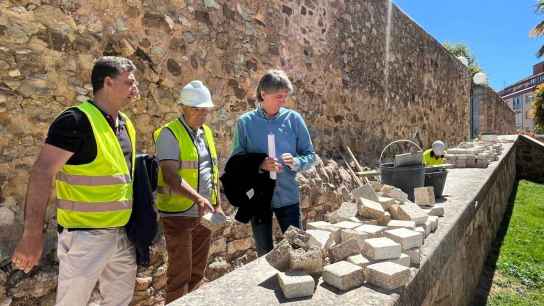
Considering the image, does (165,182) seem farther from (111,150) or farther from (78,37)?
(78,37)

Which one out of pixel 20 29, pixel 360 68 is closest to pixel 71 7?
pixel 20 29

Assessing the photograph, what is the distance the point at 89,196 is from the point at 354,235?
130cm

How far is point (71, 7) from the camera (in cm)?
286

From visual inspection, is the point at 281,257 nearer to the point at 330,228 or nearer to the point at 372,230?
the point at 330,228

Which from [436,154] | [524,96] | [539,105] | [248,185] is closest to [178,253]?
[248,185]

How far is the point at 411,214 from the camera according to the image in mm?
2568

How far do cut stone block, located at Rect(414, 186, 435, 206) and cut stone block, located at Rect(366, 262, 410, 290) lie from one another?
1.69 meters

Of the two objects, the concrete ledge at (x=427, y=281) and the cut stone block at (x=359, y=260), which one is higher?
the cut stone block at (x=359, y=260)

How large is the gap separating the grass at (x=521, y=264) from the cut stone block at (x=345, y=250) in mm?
2839

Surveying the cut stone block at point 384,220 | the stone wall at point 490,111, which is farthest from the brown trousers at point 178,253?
the stone wall at point 490,111

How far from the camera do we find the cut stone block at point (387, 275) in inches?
66.9

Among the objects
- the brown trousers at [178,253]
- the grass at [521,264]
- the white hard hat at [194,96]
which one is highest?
the white hard hat at [194,96]

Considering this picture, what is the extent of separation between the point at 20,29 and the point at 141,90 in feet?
3.22

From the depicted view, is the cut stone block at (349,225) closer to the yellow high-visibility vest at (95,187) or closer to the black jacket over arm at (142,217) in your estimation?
the black jacket over arm at (142,217)
